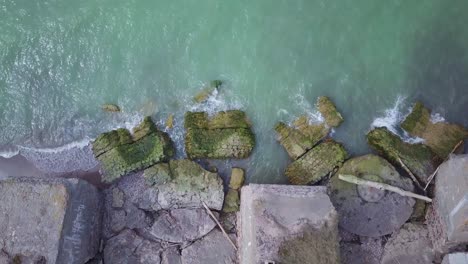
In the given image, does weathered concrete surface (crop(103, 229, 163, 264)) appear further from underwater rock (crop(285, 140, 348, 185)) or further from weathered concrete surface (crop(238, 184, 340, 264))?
underwater rock (crop(285, 140, 348, 185))

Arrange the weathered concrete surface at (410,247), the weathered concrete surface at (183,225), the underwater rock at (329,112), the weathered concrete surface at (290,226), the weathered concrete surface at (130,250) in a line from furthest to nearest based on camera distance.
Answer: the underwater rock at (329,112) < the weathered concrete surface at (183,225) < the weathered concrete surface at (130,250) < the weathered concrete surface at (410,247) < the weathered concrete surface at (290,226)

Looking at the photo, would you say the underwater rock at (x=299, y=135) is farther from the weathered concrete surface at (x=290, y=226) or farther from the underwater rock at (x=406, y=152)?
the weathered concrete surface at (x=290, y=226)

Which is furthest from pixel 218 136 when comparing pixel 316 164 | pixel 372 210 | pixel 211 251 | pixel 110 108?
pixel 372 210

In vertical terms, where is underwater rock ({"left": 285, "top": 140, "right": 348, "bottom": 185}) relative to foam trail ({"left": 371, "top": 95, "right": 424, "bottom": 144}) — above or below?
below

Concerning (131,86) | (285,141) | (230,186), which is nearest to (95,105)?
(131,86)

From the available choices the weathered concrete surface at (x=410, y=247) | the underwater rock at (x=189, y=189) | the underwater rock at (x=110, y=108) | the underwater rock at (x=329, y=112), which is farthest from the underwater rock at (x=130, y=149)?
the weathered concrete surface at (x=410, y=247)

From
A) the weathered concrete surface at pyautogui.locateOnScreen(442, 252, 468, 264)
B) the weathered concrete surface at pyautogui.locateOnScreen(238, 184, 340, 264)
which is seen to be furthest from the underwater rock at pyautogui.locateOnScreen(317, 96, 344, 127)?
the weathered concrete surface at pyautogui.locateOnScreen(442, 252, 468, 264)

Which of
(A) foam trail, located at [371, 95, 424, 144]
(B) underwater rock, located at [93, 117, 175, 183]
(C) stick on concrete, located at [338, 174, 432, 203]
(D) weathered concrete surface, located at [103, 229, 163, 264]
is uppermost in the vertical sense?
(A) foam trail, located at [371, 95, 424, 144]
